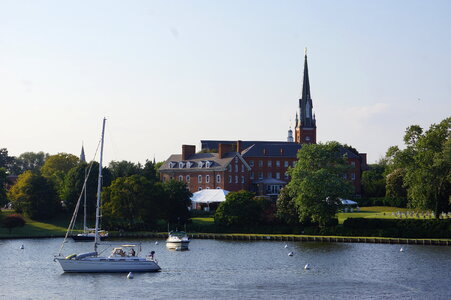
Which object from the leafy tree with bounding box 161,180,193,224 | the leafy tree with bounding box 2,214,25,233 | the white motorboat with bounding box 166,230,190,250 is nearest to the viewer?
the white motorboat with bounding box 166,230,190,250

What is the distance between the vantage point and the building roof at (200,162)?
149m

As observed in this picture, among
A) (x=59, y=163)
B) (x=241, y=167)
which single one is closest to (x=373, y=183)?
(x=241, y=167)

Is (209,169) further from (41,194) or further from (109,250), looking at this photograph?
(109,250)

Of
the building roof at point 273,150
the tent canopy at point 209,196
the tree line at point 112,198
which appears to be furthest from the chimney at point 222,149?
the tent canopy at point 209,196

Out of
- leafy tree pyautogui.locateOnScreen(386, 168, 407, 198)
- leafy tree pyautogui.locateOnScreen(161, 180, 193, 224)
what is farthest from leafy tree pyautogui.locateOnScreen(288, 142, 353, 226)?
leafy tree pyautogui.locateOnScreen(386, 168, 407, 198)

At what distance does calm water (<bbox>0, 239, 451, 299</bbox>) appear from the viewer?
2351 inches

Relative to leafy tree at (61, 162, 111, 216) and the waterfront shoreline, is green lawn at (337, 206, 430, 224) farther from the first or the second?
leafy tree at (61, 162, 111, 216)

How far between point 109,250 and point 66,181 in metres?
45.4

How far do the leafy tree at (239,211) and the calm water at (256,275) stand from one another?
49.1 ft

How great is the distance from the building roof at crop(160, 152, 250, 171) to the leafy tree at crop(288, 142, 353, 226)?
1641 inches

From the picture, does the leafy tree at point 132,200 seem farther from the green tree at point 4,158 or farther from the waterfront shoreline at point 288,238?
the green tree at point 4,158

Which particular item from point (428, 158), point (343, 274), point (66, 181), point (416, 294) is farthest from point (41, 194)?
point (416, 294)

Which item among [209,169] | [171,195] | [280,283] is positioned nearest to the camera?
[280,283]

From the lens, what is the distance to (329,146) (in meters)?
108
